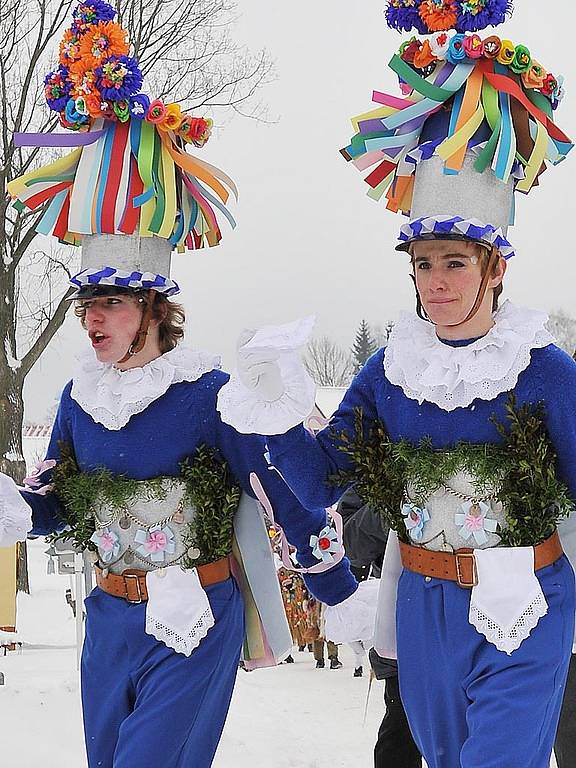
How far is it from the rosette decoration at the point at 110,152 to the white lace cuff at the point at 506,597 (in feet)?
4.68

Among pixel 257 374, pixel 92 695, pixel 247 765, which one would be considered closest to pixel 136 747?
pixel 92 695

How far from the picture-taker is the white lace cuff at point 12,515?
3268mm

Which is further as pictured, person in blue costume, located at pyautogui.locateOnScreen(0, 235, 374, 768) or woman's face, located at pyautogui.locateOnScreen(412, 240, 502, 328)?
person in blue costume, located at pyautogui.locateOnScreen(0, 235, 374, 768)

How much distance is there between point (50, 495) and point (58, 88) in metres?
1.28

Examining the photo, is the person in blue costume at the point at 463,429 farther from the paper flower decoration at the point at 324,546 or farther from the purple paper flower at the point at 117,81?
the purple paper flower at the point at 117,81

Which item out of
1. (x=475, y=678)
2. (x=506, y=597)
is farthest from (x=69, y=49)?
(x=475, y=678)

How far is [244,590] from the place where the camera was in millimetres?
3375

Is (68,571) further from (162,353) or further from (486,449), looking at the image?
(486,449)

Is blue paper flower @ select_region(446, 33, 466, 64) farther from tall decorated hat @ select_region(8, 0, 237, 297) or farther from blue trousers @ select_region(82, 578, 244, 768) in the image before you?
blue trousers @ select_region(82, 578, 244, 768)

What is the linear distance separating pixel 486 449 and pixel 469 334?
1.01 ft

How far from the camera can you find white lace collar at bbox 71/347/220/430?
321 centimetres

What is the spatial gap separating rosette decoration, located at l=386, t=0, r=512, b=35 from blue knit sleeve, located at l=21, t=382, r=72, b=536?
1.52 metres

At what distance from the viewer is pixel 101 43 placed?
133 inches

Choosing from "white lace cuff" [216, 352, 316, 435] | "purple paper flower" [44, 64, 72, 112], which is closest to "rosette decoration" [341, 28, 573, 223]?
"white lace cuff" [216, 352, 316, 435]
